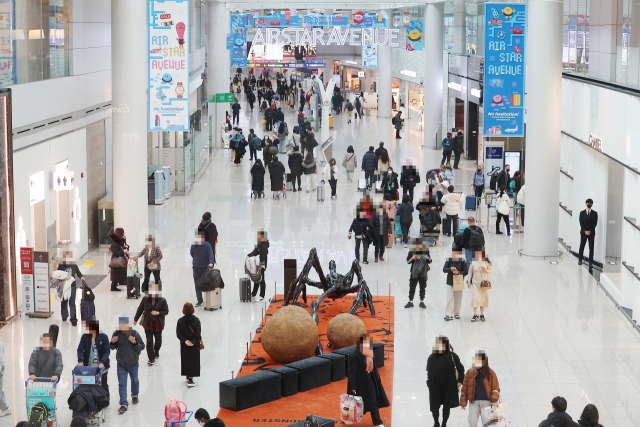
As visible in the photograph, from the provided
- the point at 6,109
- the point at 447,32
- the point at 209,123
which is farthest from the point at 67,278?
the point at 447,32

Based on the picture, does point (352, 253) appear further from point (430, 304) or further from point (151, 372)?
point (151, 372)

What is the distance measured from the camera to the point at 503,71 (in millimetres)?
22016

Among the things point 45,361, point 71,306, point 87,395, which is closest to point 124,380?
point 87,395

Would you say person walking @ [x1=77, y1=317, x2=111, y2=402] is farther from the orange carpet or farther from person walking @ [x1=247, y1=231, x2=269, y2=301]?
person walking @ [x1=247, y1=231, x2=269, y2=301]

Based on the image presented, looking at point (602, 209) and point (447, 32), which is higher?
point (447, 32)

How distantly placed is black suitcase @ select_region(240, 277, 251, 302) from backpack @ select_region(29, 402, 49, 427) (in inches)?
252

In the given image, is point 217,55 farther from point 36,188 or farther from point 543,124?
point 36,188

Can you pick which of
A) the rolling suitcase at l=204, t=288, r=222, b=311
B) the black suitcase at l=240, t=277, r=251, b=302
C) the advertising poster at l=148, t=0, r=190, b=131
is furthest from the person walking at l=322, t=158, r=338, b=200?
the rolling suitcase at l=204, t=288, r=222, b=311

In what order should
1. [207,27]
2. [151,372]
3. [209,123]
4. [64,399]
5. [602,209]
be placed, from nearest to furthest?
[64,399] < [151,372] < [602,209] < [209,123] < [207,27]

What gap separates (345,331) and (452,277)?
2.82 metres

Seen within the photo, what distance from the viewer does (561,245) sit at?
22.5 meters

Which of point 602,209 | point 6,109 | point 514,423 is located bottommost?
point 514,423

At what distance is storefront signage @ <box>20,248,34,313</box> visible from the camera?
15.8 meters

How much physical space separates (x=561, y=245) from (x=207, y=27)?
23564mm
